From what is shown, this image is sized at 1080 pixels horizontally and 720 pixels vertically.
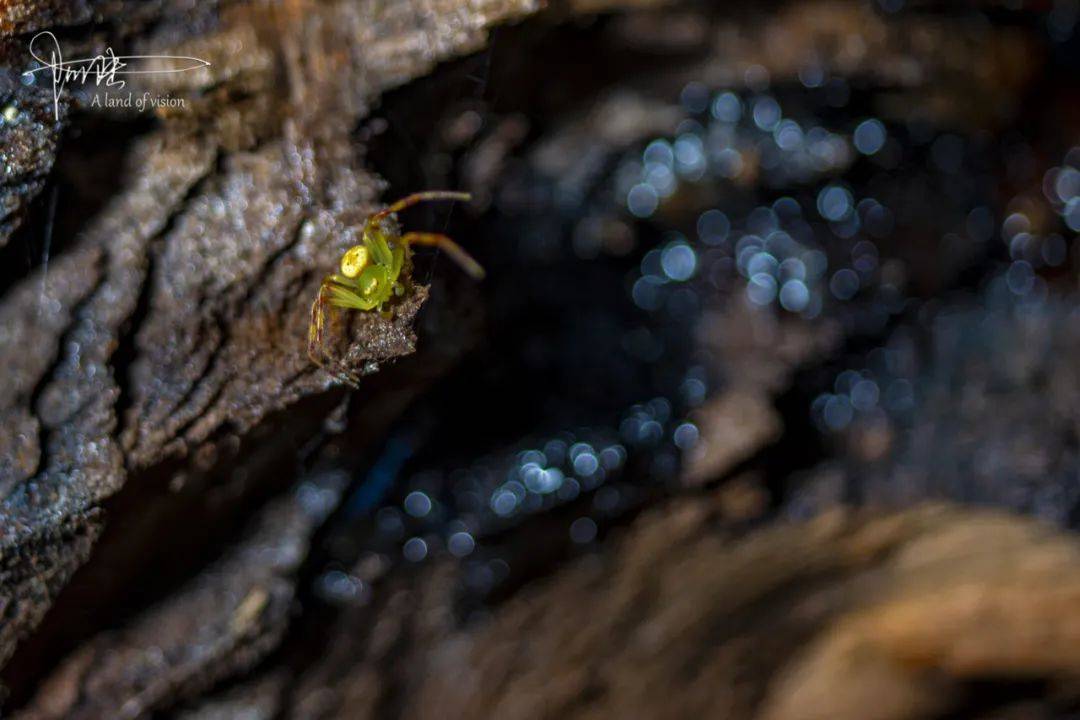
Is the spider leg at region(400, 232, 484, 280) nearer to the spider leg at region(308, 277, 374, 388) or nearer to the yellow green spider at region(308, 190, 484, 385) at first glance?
the yellow green spider at region(308, 190, 484, 385)

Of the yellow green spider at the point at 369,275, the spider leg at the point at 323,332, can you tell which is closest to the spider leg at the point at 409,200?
the yellow green spider at the point at 369,275

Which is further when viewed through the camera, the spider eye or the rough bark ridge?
the rough bark ridge

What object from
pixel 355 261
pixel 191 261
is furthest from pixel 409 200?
pixel 191 261

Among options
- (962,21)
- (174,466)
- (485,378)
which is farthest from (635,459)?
(962,21)

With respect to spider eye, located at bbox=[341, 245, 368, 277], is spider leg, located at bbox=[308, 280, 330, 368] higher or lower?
lower

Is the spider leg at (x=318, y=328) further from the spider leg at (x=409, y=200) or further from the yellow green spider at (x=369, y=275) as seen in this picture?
the spider leg at (x=409, y=200)

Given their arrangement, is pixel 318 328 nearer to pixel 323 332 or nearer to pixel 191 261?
pixel 323 332

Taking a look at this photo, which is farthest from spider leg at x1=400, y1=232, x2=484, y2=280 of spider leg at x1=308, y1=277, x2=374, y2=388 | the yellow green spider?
spider leg at x1=308, y1=277, x2=374, y2=388

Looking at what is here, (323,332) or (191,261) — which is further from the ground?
(191,261)
